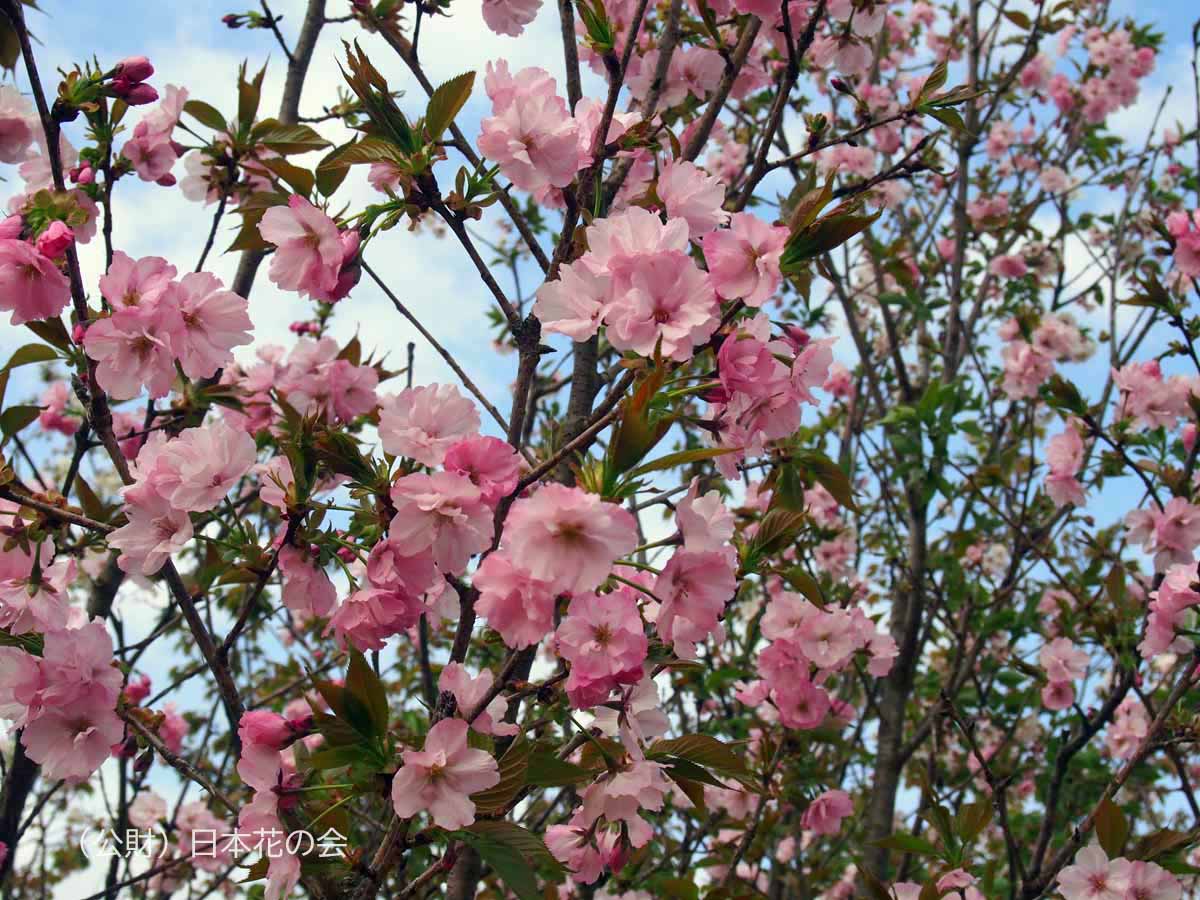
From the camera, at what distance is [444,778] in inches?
43.1

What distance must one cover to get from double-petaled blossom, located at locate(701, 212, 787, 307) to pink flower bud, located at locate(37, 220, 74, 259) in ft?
2.82

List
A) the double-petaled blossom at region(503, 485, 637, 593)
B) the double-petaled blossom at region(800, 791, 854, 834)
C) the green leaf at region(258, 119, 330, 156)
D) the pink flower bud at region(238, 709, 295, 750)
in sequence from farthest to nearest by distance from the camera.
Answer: the double-petaled blossom at region(800, 791, 854, 834), the green leaf at region(258, 119, 330, 156), the pink flower bud at region(238, 709, 295, 750), the double-petaled blossom at region(503, 485, 637, 593)

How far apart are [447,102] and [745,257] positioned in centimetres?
44

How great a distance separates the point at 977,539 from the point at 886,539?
2.24 ft

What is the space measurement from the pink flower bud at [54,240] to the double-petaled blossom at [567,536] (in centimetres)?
80

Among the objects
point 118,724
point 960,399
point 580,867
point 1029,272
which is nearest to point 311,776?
point 118,724

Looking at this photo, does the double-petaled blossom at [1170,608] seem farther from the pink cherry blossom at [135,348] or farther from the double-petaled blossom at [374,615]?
the pink cherry blossom at [135,348]

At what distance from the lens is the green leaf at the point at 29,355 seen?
155 cm

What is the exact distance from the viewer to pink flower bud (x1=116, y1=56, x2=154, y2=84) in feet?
5.42

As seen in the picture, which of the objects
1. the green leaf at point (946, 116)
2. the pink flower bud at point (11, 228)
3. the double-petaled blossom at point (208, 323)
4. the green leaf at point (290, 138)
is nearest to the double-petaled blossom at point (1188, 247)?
the green leaf at point (946, 116)

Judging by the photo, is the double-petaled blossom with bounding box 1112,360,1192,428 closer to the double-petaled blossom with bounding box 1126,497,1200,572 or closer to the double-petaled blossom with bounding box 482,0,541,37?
the double-petaled blossom with bounding box 1126,497,1200,572

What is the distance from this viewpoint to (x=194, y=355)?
142 centimetres

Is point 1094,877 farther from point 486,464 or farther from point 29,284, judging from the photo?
point 29,284

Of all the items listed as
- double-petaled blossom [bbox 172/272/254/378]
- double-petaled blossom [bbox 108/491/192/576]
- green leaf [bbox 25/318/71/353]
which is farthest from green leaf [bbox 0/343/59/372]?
double-petaled blossom [bbox 108/491/192/576]
